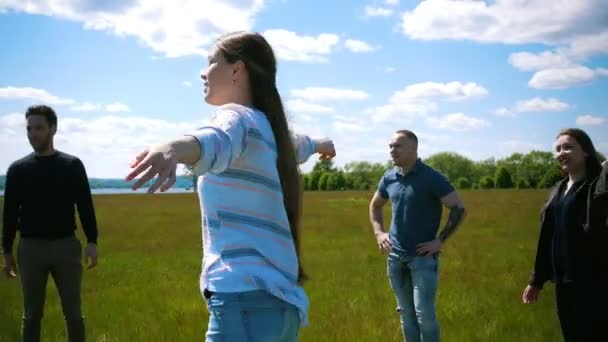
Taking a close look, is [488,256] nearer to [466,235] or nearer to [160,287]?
[466,235]

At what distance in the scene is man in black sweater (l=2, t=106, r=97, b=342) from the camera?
5469mm

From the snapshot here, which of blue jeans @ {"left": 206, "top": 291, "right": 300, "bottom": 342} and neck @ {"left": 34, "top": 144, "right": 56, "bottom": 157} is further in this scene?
neck @ {"left": 34, "top": 144, "right": 56, "bottom": 157}

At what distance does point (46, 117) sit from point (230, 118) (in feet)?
13.1

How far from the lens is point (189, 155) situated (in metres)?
1.87

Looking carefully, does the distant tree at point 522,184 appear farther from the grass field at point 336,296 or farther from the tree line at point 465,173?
the grass field at point 336,296

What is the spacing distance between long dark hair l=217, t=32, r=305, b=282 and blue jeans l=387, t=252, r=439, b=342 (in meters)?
3.42

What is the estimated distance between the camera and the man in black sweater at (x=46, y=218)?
5.47m

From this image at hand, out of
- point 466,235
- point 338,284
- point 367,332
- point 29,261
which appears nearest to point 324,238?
point 466,235

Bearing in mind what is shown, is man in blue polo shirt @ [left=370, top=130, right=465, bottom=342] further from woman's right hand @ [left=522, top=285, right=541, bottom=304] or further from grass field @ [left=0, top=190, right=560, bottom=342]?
grass field @ [left=0, top=190, right=560, bottom=342]

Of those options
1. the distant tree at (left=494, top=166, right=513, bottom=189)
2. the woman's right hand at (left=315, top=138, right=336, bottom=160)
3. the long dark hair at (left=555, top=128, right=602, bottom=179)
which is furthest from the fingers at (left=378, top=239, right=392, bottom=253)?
the distant tree at (left=494, top=166, right=513, bottom=189)

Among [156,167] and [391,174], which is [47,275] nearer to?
[391,174]

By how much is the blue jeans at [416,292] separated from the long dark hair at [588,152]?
158 cm

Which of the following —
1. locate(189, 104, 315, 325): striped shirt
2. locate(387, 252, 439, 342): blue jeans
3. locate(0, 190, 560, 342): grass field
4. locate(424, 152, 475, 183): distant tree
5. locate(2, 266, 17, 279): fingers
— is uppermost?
locate(424, 152, 475, 183): distant tree

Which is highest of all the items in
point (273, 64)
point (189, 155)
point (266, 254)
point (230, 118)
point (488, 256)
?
point (273, 64)
